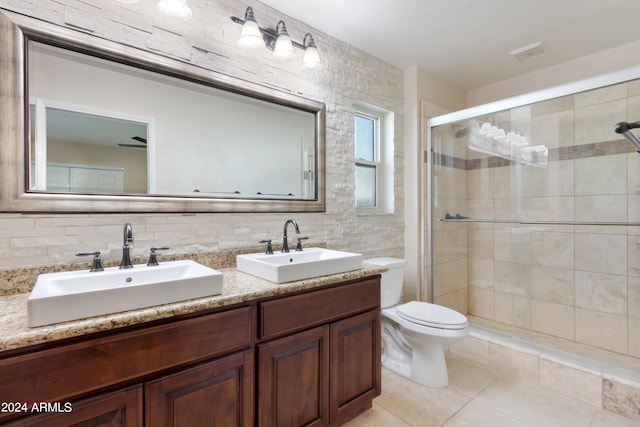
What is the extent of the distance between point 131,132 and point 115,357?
100 centimetres

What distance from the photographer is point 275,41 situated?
6.20 ft

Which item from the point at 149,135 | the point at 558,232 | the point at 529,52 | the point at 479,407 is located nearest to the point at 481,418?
the point at 479,407

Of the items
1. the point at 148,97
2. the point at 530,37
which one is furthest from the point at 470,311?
the point at 148,97

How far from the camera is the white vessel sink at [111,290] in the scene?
902 millimetres

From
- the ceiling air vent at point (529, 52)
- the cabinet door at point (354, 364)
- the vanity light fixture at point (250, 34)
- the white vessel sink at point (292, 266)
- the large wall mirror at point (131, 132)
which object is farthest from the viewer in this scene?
the ceiling air vent at point (529, 52)

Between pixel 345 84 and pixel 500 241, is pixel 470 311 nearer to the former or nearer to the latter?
pixel 500 241

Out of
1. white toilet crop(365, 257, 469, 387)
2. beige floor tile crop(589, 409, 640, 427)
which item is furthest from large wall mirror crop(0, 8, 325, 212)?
beige floor tile crop(589, 409, 640, 427)

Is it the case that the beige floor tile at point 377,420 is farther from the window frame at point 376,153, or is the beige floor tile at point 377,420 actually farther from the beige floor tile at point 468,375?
the window frame at point 376,153

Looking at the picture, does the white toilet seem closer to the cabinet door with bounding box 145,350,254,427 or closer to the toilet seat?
the toilet seat

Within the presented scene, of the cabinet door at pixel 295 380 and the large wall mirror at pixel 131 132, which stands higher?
the large wall mirror at pixel 131 132

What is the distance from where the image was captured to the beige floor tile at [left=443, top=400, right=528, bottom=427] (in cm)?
170

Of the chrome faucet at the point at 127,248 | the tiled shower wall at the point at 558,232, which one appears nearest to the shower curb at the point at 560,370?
the tiled shower wall at the point at 558,232

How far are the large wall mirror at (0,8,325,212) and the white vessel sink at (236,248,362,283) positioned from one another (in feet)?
1.05

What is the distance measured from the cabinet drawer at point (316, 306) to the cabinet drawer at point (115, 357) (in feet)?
0.38
